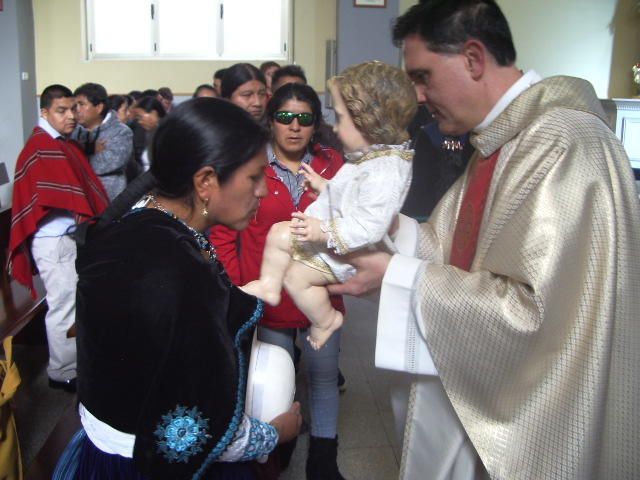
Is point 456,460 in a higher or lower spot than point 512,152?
lower

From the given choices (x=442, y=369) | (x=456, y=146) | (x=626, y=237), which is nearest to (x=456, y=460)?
(x=442, y=369)

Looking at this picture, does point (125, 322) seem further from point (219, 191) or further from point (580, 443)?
point (580, 443)

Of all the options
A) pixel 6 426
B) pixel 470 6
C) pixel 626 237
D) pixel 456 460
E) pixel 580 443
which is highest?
pixel 470 6

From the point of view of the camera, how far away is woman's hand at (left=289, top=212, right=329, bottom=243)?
168cm

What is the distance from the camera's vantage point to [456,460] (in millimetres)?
1517

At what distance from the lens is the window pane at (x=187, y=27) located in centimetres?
963

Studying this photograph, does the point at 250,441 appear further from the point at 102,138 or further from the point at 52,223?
the point at 102,138

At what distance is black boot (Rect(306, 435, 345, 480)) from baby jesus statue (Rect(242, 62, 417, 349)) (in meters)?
0.77

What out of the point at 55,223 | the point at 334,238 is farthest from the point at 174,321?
the point at 55,223

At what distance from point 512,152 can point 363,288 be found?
508mm

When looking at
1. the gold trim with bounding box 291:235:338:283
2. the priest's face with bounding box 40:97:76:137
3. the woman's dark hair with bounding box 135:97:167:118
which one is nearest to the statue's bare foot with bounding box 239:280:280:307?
the gold trim with bounding box 291:235:338:283

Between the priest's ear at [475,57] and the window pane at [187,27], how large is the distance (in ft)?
29.0

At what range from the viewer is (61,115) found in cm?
362

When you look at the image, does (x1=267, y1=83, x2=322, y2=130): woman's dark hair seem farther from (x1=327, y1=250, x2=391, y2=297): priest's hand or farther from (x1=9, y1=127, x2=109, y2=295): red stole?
(x1=9, y1=127, x2=109, y2=295): red stole
